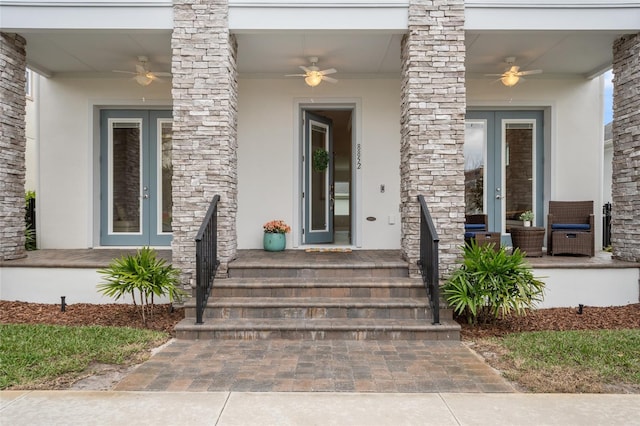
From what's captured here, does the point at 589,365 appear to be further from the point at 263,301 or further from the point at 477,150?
the point at 477,150

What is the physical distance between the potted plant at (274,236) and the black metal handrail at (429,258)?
7.60 ft

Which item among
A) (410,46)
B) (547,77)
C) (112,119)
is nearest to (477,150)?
(547,77)

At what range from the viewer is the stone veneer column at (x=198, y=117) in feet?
15.8

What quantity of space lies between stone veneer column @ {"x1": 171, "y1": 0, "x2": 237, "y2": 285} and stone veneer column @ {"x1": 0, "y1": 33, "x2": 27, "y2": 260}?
2.30 m

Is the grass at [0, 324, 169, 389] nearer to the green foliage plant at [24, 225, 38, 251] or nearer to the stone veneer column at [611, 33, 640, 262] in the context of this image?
the green foliage plant at [24, 225, 38, 251]

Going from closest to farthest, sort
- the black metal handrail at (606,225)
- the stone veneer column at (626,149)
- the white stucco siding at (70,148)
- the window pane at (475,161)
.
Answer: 1. the stone veneer column at (626,149)
2. the white stucco siding at (70,148)
3. the window pane at (475,161)
4. the black metal handrail at (606,225)

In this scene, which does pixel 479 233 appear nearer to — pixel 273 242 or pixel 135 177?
pixel 273 242

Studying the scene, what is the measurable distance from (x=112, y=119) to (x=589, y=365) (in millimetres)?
7342

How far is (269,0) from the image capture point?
192 inches

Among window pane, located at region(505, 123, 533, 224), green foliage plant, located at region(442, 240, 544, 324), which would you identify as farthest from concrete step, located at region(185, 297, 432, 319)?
window pane, located at region(505, 123, 533, 224)

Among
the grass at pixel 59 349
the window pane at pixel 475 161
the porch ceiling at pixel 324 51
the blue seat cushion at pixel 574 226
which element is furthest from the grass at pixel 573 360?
the porch ceiling at pixel 324 51

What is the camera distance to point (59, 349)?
3461 millimetres

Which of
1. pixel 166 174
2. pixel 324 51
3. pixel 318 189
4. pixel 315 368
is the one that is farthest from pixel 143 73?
pixel 315 368

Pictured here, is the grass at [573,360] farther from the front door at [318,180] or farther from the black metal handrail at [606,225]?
the black metal handrail at [606,225]
